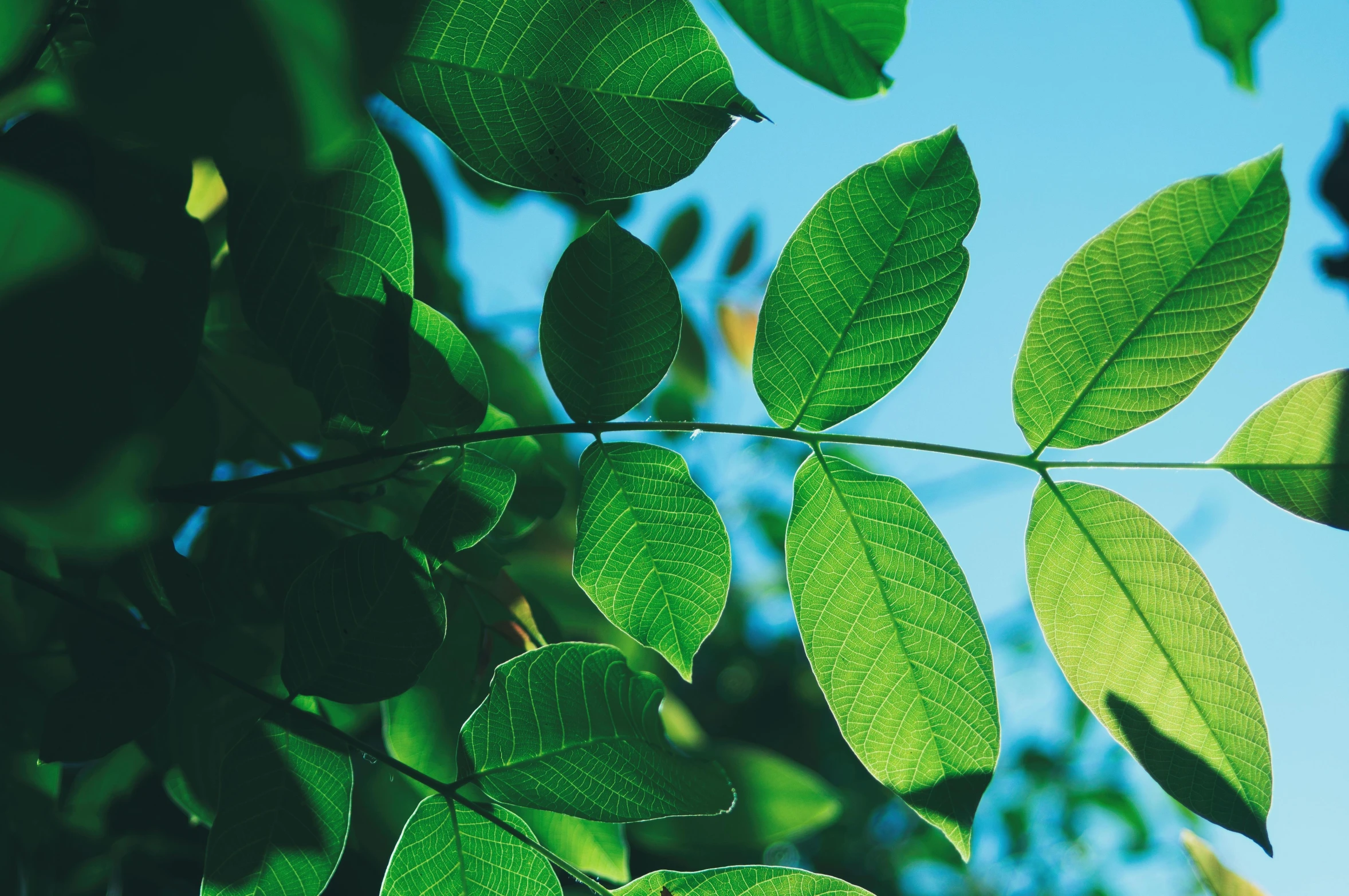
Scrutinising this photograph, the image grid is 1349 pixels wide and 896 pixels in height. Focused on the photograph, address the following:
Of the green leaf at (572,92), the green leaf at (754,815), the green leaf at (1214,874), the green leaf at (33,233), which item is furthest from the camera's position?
the green leaf at (754,815)

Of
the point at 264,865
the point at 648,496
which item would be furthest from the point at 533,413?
the point at 264,865

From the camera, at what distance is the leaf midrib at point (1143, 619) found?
0.49 metres

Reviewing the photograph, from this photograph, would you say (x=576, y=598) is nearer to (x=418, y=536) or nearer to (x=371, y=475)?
(x=371, y=475)

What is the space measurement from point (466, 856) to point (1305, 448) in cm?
59

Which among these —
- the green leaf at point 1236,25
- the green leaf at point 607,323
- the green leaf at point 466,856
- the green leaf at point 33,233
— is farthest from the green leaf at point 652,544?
the green leaf at point 1236,25

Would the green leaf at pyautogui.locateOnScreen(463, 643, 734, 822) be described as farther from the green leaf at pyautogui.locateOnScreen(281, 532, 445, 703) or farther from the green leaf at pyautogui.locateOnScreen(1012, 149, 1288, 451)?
the green leaf at pyautogui.locateOnScreen(1012, 149, 1288, 451)

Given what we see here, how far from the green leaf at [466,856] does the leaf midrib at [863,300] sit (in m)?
0.32

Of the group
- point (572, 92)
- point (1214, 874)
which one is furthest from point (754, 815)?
point (572, 92)

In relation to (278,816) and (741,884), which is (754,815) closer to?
(741,884)

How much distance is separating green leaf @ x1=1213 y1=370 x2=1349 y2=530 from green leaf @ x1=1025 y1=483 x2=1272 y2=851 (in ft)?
0.30

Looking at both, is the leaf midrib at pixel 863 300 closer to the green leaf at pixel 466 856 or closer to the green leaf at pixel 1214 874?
the green leaf at pixel 466 856

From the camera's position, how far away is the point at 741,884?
0.51 metres

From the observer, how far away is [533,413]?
3.42ft

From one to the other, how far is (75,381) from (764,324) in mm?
Answer: 374
